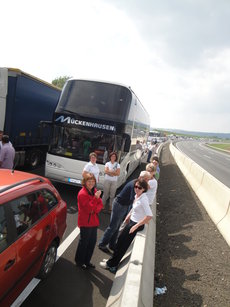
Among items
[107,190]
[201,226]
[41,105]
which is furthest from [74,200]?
[41,105]

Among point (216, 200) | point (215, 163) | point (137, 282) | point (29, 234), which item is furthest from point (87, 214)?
point (215, 163)

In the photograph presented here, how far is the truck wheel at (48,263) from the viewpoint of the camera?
383cm

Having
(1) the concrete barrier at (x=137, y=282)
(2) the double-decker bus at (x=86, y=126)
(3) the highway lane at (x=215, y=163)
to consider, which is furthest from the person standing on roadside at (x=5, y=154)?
(3) the highway lane at (x=215, y=163)

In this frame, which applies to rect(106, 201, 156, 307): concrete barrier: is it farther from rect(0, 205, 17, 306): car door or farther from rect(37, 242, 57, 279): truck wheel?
rect(0, 205, 17, 306): car door

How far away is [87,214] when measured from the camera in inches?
162

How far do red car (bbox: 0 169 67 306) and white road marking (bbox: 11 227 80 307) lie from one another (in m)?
0.17

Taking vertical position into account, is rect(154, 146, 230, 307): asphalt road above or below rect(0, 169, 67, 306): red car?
below

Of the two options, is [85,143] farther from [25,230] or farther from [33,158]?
[25,230]

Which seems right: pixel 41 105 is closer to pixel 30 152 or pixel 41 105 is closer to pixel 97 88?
pixel 30 152

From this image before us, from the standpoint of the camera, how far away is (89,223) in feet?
13.6

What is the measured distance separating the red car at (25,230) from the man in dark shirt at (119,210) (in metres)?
1.11

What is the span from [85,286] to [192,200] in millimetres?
5776

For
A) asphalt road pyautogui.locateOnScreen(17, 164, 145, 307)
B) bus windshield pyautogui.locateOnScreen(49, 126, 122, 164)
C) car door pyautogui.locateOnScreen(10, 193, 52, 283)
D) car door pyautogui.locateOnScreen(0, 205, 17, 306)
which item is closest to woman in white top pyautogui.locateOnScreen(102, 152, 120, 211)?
bus windshield pyautogui.locateOnScreen(49, 126, 122, 164)

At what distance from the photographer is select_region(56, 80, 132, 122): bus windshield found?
8000 millimetres
